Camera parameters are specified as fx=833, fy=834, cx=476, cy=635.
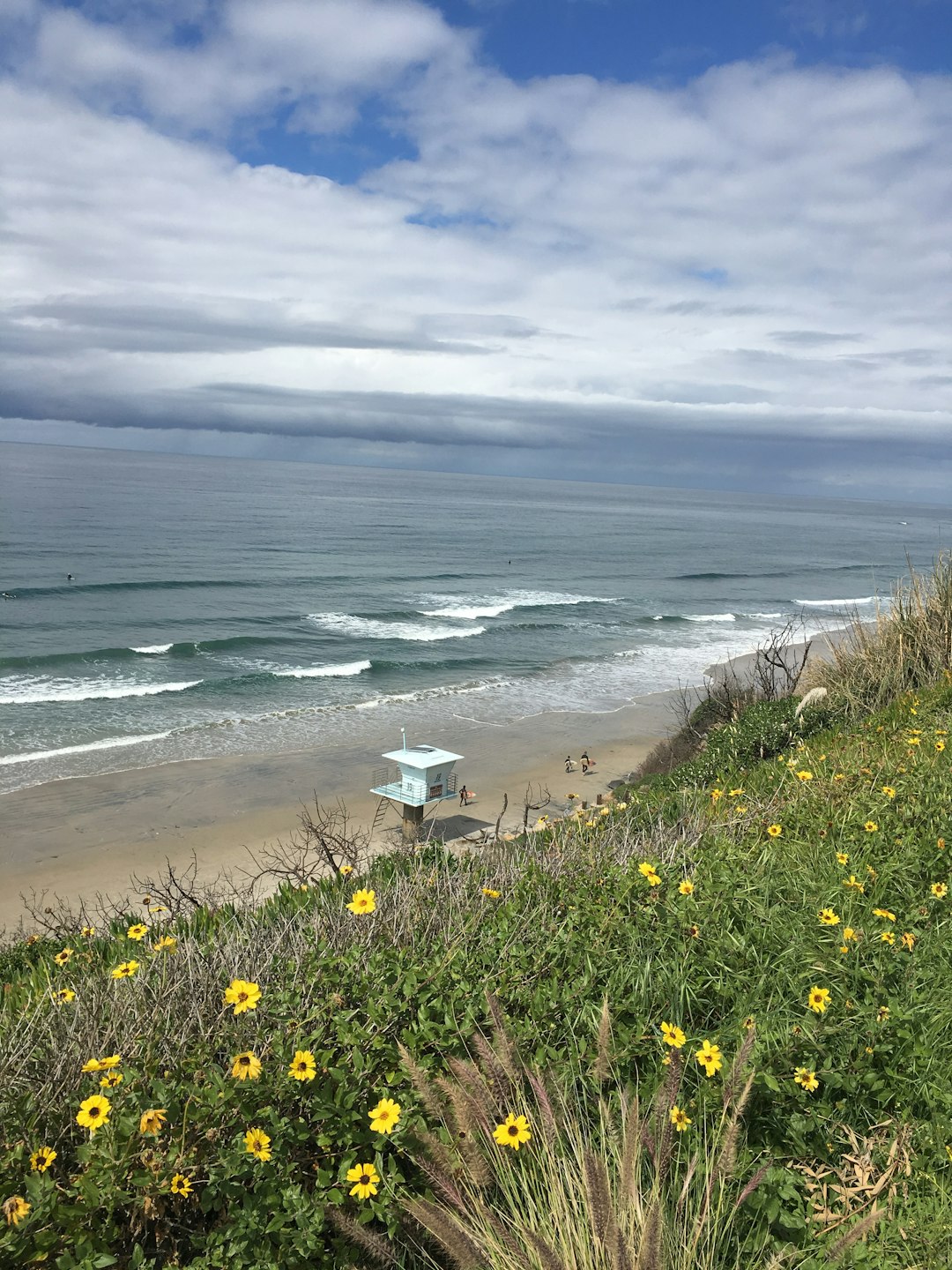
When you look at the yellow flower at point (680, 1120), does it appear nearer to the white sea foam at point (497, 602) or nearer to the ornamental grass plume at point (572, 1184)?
the ornamental grass plume at point (572, 1184)

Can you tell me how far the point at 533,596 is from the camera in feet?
158

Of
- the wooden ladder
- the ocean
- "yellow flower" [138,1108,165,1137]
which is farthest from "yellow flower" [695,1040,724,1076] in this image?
Answer: the ocean

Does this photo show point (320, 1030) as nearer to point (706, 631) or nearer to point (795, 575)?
point (706, 631)

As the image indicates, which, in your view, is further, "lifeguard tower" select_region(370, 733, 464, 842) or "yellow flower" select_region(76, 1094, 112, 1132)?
"lifeguard tower" select_region(370, 733, 464, 842)

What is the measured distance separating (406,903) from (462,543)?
68.5 meters

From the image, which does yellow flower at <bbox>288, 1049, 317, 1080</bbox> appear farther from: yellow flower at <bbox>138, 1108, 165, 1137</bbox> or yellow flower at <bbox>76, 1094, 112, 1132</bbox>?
yellow flower at <bbox>76, 1094, 112, 1132</bbox>

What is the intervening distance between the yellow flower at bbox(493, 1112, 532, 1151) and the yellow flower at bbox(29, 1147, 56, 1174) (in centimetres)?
135

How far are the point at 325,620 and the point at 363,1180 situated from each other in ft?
121

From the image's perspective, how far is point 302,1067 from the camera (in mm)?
2809

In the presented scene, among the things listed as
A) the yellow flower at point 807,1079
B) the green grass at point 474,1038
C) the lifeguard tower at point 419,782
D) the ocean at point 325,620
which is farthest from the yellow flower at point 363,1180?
the lifeguard tower at point 419,782

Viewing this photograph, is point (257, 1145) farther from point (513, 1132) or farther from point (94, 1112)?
point (513, 1132)

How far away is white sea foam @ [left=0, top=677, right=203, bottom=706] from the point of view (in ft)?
82.9

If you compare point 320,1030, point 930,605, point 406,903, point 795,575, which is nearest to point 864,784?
Result: point 406,903

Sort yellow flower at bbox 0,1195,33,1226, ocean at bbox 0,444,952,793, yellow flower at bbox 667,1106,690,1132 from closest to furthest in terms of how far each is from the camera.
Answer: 1. yellow flower at bbox 0,1195,33,1226
2. yellow flower at bbox 667,1106,690,1132
3. ocean at bbox 0,444,952,793
